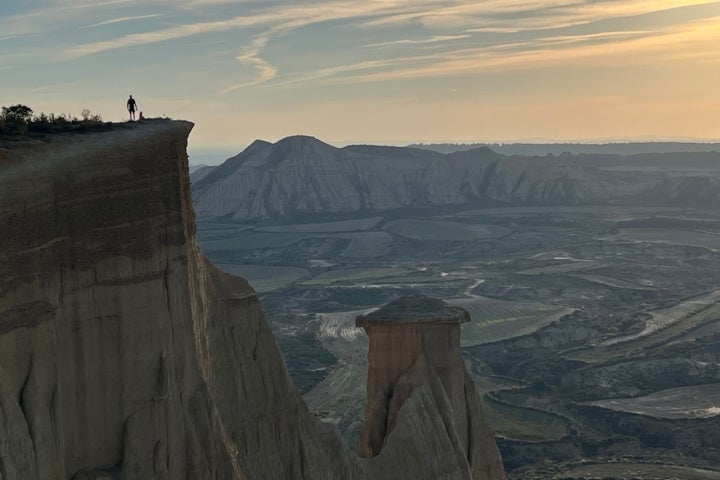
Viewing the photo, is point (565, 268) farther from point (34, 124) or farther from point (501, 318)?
point (34, 124)

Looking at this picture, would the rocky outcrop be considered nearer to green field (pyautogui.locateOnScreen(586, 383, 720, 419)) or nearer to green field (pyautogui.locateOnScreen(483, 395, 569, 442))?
green field (pyautogui.locateOnScreen(483, 395, 569, 442))

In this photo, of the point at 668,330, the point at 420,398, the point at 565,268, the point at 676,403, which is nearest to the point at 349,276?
the point at 565,268

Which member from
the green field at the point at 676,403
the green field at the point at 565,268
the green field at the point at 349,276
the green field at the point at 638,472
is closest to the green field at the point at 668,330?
the green field at the point at 676,403

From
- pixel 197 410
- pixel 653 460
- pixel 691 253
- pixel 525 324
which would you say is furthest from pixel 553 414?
pixel 691 253

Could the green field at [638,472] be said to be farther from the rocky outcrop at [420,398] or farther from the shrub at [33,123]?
the shrub at [33,123]

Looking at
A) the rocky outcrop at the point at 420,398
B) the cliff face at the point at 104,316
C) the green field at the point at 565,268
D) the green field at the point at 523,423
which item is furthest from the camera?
the green field at the point at 565,268

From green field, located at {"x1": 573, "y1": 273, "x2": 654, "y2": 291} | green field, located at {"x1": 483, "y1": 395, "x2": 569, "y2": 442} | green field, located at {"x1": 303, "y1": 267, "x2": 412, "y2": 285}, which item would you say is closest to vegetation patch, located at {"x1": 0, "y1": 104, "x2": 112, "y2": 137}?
green field, located at {"x1": 483, "y1": 395, "x2": 569, "y2": 442}
